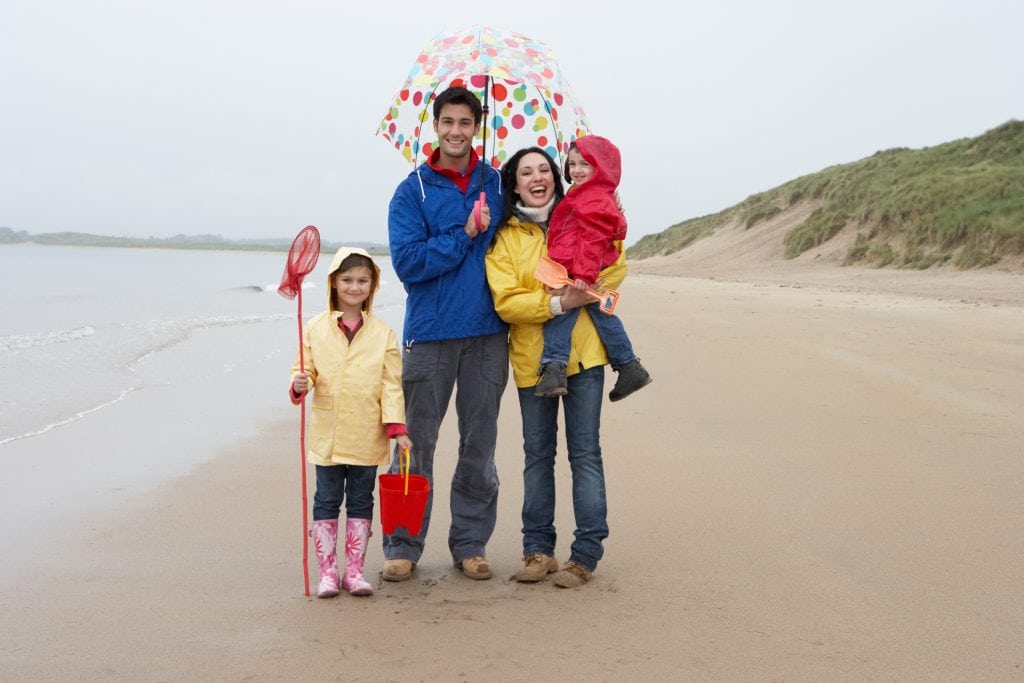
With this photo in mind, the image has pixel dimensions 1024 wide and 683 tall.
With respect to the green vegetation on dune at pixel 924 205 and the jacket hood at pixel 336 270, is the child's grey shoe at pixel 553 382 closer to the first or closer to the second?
the jacket hood at pixel 336 270

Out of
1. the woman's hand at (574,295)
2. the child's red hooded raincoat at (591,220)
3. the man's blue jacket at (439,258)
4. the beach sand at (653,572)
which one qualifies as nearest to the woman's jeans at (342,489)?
the beach sand at (653,572)

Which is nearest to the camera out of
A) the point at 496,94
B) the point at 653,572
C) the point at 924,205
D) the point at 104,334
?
the point at 653,572

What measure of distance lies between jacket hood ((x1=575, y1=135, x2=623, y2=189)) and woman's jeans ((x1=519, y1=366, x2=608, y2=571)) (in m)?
0.73

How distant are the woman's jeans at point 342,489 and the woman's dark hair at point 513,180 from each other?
1.12 metres

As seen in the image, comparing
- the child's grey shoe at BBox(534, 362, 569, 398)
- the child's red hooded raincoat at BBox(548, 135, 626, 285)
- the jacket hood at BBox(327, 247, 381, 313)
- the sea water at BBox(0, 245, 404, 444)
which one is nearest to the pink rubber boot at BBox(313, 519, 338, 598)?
the jacket hood at BBox(327, 247, 381, 313)

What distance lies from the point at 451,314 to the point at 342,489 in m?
0.80

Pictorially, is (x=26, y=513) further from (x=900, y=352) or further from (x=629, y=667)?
(x=900, y=352)

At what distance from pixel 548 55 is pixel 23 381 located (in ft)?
22.8

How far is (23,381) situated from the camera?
883 centimetres

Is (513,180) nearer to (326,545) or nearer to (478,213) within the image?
(478,213)

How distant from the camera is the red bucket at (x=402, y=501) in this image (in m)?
3.46

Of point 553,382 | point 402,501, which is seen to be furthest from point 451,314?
point 402,501

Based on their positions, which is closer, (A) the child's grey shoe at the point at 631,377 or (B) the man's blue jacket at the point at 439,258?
(B) the man's blue jacket at the point at 439,258

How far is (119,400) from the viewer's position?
7570 millimetres
